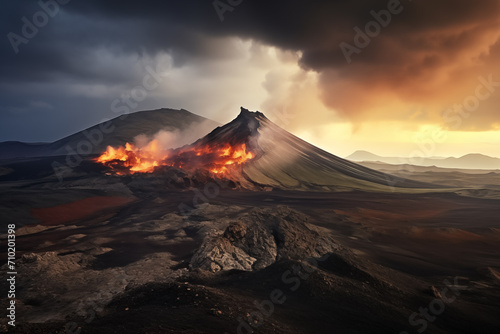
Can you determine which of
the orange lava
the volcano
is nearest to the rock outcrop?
the orange lava

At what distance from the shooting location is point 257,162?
82.7m

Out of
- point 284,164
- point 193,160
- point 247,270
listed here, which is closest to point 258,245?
point 247,270

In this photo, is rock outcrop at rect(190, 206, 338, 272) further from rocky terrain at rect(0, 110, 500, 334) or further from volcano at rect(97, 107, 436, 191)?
volcano at rect(97, 107, 436, 191)

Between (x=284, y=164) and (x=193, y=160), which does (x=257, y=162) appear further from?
(x=193, y=160)

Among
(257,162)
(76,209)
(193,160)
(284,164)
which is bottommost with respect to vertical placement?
(76,209)

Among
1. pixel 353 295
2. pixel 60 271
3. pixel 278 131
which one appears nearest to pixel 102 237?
pixel 60 271

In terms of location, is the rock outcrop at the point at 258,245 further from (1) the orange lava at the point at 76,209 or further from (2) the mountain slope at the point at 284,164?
(2) the mountain slope at the point at 284,164

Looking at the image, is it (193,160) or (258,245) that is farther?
(193,160)

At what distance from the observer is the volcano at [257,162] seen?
77.1m

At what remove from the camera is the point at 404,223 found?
37.8m

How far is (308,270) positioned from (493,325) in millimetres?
7835

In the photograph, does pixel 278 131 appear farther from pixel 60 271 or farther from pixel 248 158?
pixel 60 271

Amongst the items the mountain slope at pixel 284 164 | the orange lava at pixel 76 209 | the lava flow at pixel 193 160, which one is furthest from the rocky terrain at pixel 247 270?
the mountain slope at pixel 284 164

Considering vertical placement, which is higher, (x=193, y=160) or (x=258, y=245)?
(x=193, y=160)
